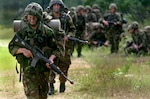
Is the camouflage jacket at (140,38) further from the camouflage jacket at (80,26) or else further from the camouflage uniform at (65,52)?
the camouflage uniform at (65,52)

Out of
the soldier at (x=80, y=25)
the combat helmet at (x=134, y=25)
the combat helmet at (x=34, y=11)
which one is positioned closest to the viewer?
the combat helmet at (x=34, y=11)

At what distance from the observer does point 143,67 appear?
47.2 ft

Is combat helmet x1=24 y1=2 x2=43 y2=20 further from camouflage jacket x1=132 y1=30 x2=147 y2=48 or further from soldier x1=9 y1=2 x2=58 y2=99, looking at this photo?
camouflage jacket x1=132 y1=30 x2=147 y2=48

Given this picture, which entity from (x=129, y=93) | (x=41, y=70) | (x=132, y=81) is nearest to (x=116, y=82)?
(x=132, y=81)

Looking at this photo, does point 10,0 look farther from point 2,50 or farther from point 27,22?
point 2,50

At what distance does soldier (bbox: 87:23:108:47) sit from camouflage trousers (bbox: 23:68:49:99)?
1525 cm

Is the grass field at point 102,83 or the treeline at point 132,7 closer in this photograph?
the grass field at point 102,83

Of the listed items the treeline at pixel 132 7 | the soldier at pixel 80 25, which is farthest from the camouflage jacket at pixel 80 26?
the treeline at pixel 132 7

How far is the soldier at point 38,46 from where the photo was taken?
23.9 ft

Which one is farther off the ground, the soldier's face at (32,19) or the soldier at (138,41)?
the soldier's face at (32,19)

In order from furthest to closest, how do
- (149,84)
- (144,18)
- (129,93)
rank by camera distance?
(144,18), (149,84), (129,93)

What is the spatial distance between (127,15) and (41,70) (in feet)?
67.9

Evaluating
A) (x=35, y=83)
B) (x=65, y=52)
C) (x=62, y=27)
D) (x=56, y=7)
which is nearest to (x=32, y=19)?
(x=35, y=83)

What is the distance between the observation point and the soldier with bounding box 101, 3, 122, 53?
20250 millimetres
